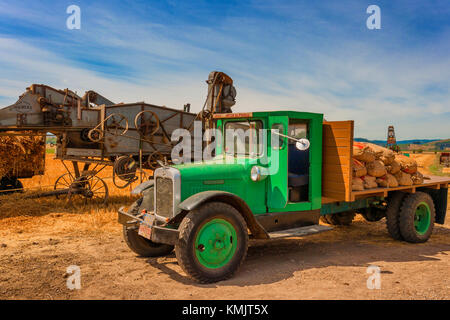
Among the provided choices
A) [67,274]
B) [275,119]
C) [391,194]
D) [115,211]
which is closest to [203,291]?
[67,274]

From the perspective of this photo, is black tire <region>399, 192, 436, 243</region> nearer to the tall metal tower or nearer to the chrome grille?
the chrome grille

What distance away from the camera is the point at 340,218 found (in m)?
8.21

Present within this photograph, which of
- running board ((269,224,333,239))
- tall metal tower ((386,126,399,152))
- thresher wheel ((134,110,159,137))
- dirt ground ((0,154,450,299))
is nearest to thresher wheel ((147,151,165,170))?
thresher wheel ((134,110,159,137))

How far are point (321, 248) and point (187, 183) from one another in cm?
313

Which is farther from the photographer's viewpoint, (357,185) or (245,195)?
(357,185)

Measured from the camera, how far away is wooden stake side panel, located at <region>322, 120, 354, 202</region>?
5.59 meters

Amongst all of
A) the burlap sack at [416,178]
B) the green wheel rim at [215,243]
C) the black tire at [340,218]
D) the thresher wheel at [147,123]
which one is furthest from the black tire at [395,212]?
the thresher wheel at [147,123]

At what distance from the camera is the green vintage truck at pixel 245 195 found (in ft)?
14.8

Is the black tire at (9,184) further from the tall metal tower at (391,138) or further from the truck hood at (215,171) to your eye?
the tall metal tower at (391,138)

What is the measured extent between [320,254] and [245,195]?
1.91 metres

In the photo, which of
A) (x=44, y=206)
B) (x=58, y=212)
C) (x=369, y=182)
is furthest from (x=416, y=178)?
(x=44, y=206)

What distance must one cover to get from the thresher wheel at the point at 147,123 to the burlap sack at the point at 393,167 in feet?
21.0

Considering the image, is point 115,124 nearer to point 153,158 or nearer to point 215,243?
point 153,158

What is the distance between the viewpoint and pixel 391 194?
6977 millimetres
